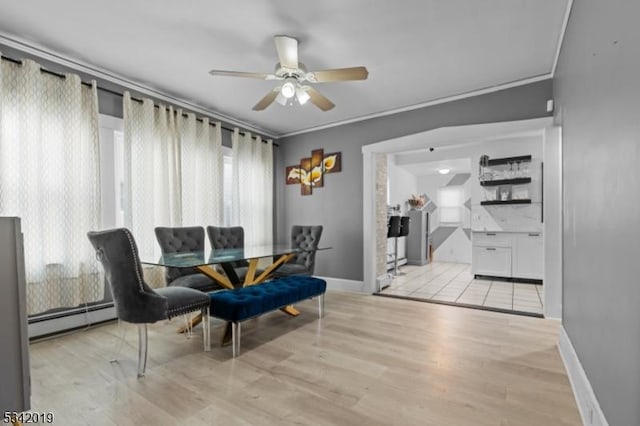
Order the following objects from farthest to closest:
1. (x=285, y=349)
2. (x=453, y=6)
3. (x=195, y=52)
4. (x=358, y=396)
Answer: (x=195, y=52) < (x=285, y=349) < (x=453, y=6) < (x=358, y=396)

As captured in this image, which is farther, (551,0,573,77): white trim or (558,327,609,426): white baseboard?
(551,0,573,77): white trim

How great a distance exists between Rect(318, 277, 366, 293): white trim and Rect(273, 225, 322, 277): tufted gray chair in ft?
2.75

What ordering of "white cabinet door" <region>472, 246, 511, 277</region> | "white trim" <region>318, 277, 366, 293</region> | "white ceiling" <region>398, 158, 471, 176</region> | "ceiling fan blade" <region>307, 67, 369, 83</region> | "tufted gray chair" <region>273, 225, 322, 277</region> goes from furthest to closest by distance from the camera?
"white ceiling" <region>398, 158, 471, 176</region> → "white cabinet door" <region>472, 246, 511, 277</region> → "white trim" <region>318, 277, 366, 293</region> → "tufted gray chair" <region>273, 225, 322, 277</region> → "ceiling fan blade" <region>307, 67, 369, 83</region>

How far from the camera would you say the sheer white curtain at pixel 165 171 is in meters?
3.51

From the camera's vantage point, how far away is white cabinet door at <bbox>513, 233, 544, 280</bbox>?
5.16m

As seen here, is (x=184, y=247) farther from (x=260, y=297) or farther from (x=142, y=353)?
(x=142, y=353)

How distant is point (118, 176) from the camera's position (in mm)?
3455

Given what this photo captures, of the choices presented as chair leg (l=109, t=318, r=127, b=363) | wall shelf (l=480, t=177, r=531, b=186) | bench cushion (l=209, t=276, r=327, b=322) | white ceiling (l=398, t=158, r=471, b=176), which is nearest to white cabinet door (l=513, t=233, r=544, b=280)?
wall shelf (l=480, t=177, r=531, b=186)

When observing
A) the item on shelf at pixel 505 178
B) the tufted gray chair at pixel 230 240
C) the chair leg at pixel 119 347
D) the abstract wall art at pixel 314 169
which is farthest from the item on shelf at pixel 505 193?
the chair leg at pixel 119 347

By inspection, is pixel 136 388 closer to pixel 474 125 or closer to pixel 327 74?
pixel 327 74

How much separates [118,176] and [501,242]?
6009mm

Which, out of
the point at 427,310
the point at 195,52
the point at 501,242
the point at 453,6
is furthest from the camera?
the point at 501,242

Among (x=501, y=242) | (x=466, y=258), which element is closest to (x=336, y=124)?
(x=501, y=242)

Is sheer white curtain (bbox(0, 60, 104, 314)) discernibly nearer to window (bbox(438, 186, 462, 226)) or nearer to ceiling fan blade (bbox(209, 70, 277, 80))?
ceiling fan blade (bbox(209, 70, 277, 80))
